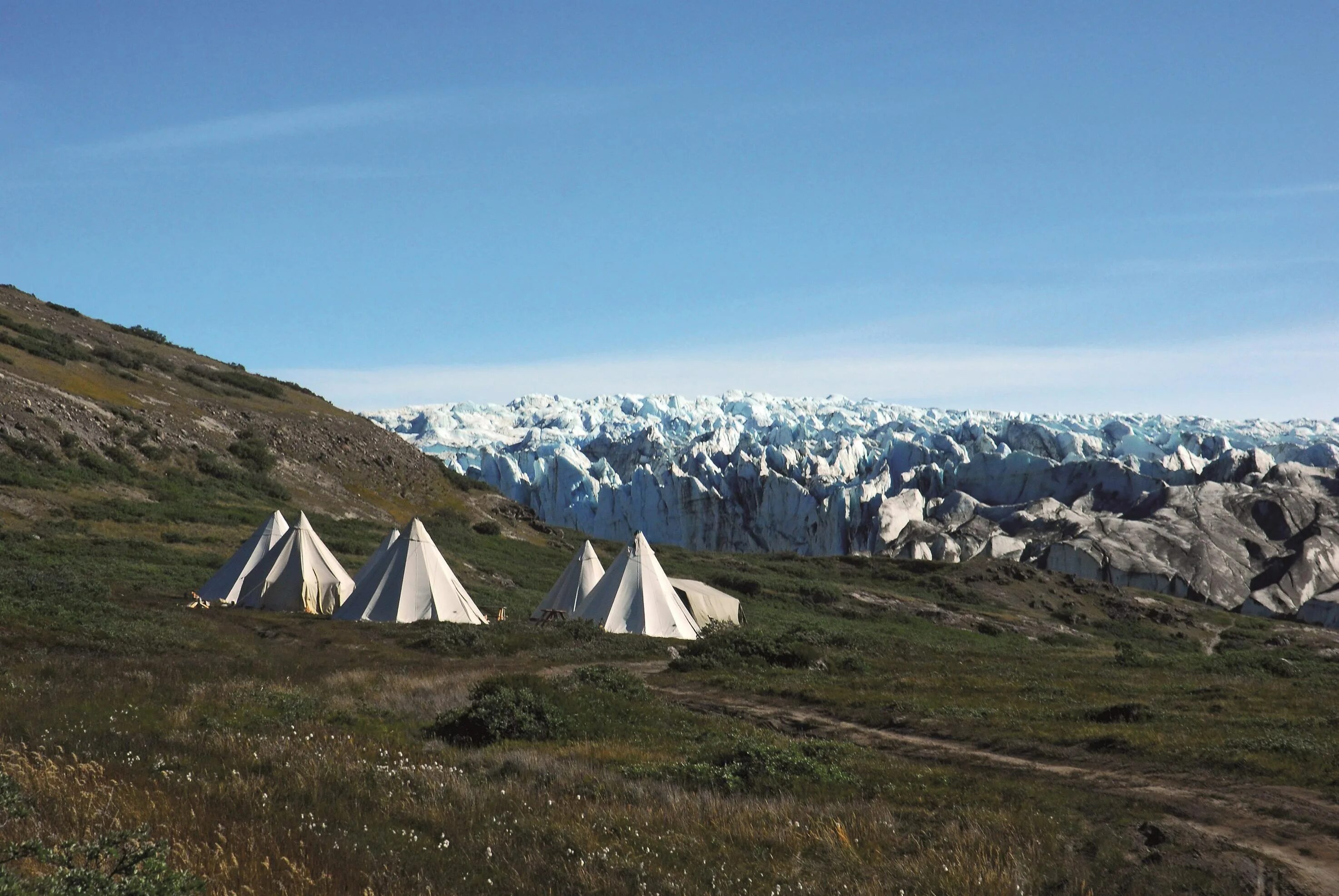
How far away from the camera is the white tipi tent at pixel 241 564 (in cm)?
4103

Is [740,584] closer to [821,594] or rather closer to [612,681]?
[821,594]

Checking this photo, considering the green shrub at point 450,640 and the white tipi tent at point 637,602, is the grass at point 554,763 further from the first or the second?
the white tipi tent at point 637,602

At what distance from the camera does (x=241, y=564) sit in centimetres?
4225

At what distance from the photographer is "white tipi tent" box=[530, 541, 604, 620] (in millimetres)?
40594

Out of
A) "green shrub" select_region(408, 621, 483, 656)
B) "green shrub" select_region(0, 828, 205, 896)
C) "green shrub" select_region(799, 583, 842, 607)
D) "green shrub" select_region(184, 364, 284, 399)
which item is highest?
"green shrub" select_region(184, 364, 284, 399)

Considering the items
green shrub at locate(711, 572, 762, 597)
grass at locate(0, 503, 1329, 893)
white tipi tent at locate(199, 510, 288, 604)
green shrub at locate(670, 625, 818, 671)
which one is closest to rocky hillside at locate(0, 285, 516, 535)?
white tipi tent at locate(199, 510, 288, 604)

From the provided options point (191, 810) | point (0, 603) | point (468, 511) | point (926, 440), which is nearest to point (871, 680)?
point (191, 810)

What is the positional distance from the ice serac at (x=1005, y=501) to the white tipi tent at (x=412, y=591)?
8047cm

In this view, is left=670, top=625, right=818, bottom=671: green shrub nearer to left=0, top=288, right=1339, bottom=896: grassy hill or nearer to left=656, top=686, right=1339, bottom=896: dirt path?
left=0, top=288, right=1339, bottom=896: grassy hill

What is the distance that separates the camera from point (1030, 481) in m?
141

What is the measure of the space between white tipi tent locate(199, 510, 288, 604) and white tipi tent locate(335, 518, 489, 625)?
18.3 feet

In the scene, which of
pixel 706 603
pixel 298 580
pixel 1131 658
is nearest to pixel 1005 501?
pixel 706 603

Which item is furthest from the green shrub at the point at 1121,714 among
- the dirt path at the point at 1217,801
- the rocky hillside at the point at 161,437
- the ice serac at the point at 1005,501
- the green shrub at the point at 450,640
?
the ice serac at the point at 1005,501

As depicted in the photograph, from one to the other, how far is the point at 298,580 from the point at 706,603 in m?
18.7
